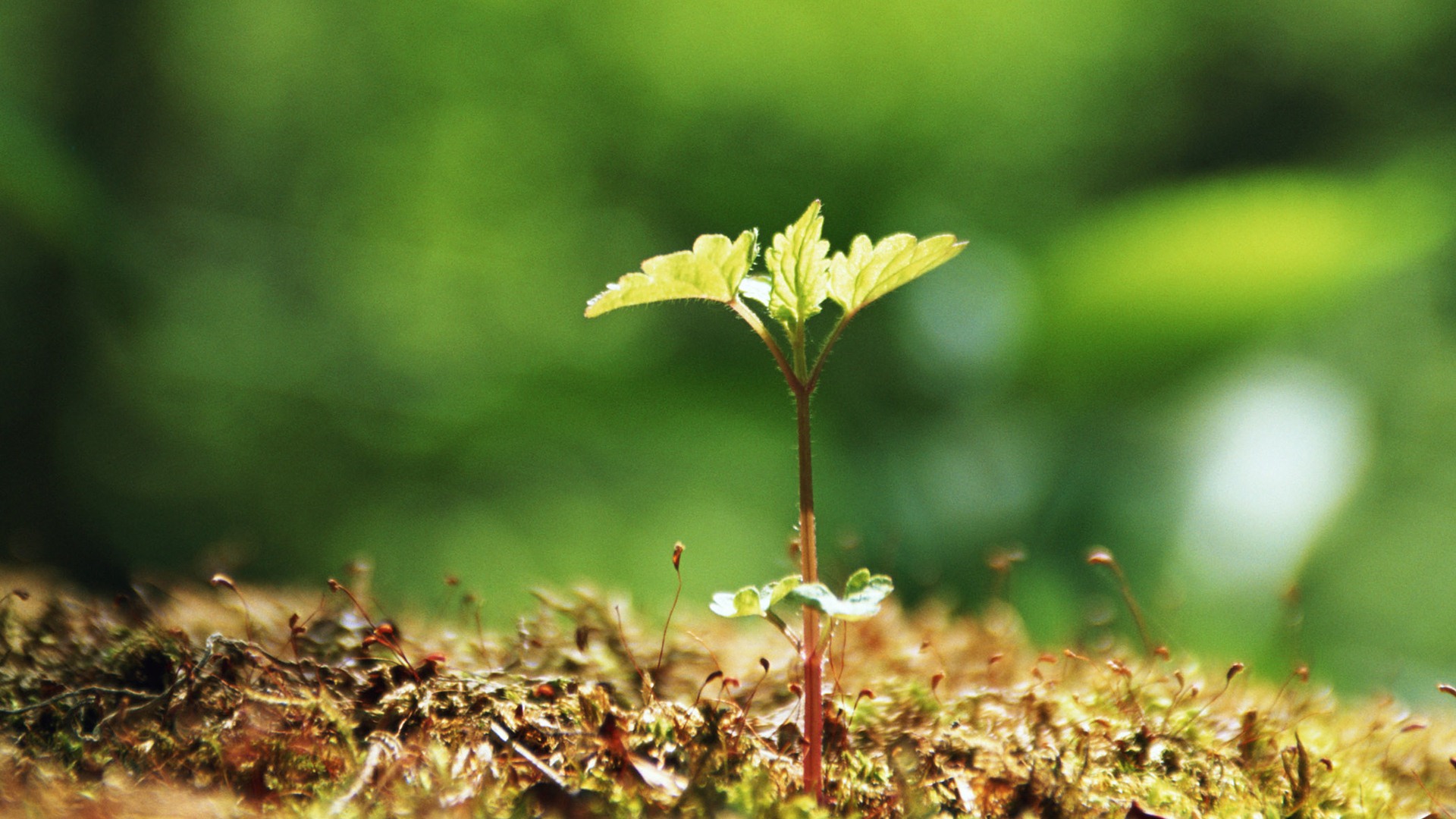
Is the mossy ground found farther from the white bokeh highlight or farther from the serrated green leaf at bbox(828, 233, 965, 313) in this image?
the white bokeh highlight

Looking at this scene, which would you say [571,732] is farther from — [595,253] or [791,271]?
[595,253]

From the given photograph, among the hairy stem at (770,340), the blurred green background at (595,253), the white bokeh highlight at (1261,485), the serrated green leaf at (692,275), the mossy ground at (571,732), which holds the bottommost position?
the mossy ground at (571,732)

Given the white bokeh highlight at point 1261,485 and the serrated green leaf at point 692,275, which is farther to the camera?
the white bokeh highlight at point 1261,485

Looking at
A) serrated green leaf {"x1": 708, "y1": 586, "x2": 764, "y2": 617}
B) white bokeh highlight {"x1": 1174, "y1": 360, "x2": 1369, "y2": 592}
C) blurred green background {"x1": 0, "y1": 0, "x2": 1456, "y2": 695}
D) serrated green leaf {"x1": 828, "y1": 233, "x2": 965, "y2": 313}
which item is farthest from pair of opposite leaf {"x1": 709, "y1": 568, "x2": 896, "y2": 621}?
blurred green background {"x1": 0, "y1": 0, "x2": 1456, "y2": 695}

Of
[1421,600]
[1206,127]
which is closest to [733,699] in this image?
[1206,127]

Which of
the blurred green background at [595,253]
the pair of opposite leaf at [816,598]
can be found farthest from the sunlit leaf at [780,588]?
the blurred green background at [595,253]

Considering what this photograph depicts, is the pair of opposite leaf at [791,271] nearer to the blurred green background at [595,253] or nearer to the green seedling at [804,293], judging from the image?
the green seedling at [804,293]

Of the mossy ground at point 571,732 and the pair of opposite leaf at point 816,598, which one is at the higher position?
the pair of opposite leaf at point 816,598

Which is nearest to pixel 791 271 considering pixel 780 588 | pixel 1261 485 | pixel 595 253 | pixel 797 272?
pixel 797 272
